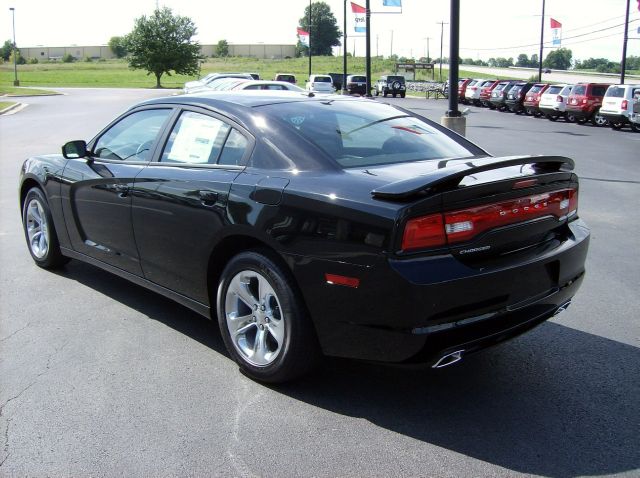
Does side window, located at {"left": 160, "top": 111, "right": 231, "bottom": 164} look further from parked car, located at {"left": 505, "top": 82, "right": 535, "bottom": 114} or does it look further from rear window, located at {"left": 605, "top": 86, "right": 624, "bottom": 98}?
parked car, located at {"left": 505, "top": 82, "right": 535, "bottom": 114}

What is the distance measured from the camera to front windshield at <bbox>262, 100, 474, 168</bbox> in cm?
394

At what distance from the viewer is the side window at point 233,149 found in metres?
4.02

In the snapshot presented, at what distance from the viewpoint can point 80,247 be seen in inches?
212

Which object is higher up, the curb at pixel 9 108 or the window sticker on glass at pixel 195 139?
the window sticker on glass at pixel 195 139

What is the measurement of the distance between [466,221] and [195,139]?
1.99 meters

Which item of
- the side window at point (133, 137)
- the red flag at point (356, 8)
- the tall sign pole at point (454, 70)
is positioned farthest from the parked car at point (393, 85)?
the side window at point (133, 137)

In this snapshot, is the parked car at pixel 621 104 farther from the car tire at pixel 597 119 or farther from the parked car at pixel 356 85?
the parked car at pixel 356 85

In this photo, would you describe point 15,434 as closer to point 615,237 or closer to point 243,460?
point 243,460

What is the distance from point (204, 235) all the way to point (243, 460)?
143cm

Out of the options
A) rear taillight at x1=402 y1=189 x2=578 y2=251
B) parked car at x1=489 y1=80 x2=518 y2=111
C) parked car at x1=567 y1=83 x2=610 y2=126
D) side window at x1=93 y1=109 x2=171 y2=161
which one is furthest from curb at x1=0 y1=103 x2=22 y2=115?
rear taillight at x1=402 y1=189 x2=578 y2=251

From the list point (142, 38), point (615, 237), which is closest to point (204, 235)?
point (615, 237)

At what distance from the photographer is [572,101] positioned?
1115 inches

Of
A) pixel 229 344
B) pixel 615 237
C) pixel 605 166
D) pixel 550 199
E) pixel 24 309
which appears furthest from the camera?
pixel 605 166

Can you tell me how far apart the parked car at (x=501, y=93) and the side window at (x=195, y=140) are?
1405 inches
